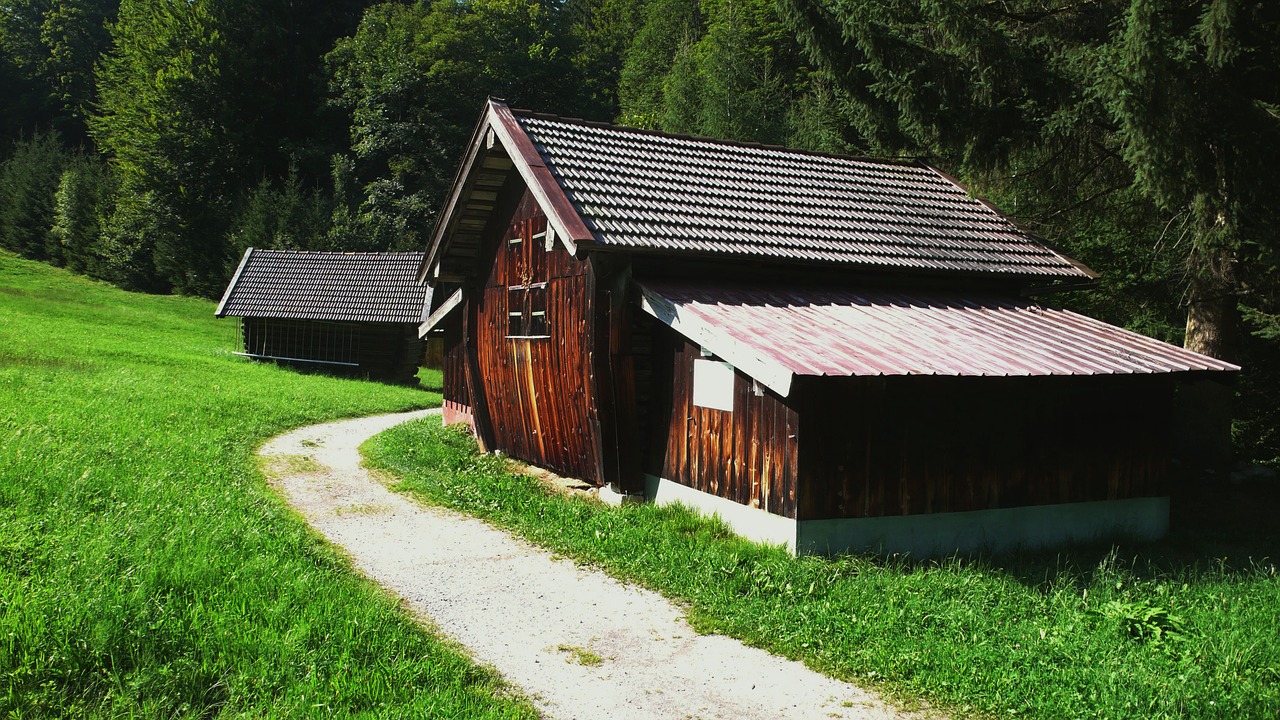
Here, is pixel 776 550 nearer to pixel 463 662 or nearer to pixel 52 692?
pixel 463 662

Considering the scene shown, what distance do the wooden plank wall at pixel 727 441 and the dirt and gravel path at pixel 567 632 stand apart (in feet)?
6.08

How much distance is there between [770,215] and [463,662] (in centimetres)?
808

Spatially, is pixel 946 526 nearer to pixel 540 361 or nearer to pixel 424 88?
pixel 540 361

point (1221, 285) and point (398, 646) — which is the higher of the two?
point (1221, 285)

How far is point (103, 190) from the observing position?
174 ft

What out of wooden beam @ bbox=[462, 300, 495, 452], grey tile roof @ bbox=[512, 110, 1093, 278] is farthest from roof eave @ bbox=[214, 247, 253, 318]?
grey tile roof @ bbox=[512, 110, 1093, 278]

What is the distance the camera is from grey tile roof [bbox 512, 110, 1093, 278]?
11258 millimetres

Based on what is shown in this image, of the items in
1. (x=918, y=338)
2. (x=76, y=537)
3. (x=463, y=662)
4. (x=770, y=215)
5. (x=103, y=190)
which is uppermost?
(x=103, y=190)

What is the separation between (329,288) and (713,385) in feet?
81.7

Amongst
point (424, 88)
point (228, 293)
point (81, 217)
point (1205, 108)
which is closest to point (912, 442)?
point (1205, 108)

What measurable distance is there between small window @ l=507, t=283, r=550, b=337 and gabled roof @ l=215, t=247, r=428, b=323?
16578mm

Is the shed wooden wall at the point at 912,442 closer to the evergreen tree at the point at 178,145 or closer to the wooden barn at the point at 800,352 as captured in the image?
the wooden barn at the point at 800,352

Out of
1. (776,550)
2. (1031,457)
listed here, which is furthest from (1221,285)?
(776,550)

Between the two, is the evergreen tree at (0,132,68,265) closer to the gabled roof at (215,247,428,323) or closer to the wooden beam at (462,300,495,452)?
the gabled roof at (215,247,428,323)
